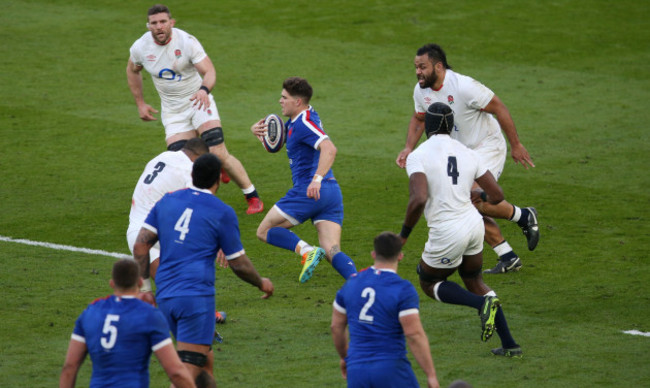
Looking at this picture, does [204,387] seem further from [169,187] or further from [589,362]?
[589,362]

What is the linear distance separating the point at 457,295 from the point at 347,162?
7208 millimetres

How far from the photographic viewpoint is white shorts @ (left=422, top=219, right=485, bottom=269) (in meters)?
8.23

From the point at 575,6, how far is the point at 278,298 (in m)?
18.0

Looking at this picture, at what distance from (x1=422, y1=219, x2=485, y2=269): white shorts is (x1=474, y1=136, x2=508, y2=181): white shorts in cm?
251

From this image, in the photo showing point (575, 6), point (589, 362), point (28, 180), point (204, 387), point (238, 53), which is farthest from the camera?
point (575, 6)

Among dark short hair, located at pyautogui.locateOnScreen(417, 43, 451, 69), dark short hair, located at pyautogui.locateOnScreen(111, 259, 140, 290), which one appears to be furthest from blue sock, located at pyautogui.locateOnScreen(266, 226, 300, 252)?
dark short hair, located at pyautogui.locateOnScreen(111, 259, 140, 290)

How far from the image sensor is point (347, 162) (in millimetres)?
15438

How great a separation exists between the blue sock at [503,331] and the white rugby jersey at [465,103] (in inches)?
113

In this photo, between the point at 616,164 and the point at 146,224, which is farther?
the point at 616,164

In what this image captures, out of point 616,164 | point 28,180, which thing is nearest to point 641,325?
point 616,164

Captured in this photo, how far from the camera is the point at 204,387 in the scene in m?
6.98

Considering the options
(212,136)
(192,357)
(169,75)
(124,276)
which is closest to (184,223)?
(192,357)

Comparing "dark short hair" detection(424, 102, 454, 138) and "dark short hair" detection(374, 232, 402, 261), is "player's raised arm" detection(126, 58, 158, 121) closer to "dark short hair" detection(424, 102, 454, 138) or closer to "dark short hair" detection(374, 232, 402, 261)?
"dark short hair" detection(424, 102, 454, 138)

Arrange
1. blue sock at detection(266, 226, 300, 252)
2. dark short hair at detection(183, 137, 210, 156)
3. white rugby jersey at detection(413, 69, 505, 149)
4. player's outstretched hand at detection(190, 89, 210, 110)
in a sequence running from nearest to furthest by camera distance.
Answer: dark short hair at detection(183, 137, 210, 156)
blue sock at detection(266, 226, 300, 252)
white rugby jersey at detection(413, 69, 505, 149)
player's outstretched hand at detection(190, 89, 210, 110)
